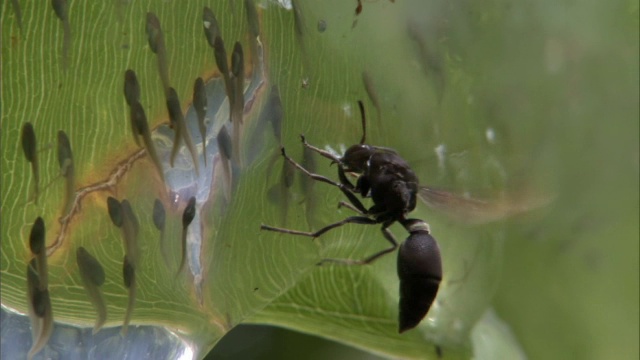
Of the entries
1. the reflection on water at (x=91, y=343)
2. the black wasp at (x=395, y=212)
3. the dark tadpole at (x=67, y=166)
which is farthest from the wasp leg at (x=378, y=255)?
the dark tadpole at (x=67, y=166)

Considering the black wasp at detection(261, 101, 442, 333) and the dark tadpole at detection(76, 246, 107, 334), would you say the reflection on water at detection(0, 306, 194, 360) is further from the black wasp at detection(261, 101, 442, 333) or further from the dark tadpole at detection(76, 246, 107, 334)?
the black wasp at detection(261, 101, 442, 333)

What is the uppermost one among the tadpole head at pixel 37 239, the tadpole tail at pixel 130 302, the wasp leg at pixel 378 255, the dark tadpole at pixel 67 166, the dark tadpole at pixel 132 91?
the dark tadpole at pixel 132 91

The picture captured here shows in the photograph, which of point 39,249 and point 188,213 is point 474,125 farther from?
point 39,249

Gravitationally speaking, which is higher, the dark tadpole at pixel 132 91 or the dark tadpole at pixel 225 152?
the dark tadpole at pixel 132 91

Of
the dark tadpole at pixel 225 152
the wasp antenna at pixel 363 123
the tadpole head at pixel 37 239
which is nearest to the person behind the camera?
the tadpole head at pixel 37 239

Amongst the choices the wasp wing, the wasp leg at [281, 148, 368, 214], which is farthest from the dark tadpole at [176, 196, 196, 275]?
Result: the wasp wing

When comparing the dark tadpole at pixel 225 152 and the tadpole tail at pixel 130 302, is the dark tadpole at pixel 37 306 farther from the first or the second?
the dark tadpole at pixel 225 152

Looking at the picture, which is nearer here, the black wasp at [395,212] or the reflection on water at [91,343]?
the reflection on water at [91,343]

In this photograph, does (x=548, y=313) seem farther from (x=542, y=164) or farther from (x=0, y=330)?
(x=0, y=330)
